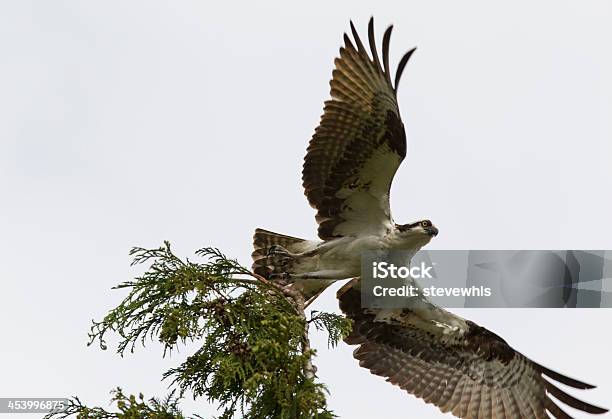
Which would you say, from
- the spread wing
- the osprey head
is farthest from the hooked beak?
the spread wing

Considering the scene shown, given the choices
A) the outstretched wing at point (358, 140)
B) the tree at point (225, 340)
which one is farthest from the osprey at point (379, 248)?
the tree at point (225, 340)

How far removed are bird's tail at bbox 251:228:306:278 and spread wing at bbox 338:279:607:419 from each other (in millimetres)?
806

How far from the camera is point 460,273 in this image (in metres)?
10.5

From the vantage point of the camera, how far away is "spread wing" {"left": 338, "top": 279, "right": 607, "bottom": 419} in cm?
1044

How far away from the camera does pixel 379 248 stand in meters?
9.89

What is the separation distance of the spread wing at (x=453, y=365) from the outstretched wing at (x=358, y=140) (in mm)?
1182

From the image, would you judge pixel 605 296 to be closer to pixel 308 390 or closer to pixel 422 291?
pixel 422 291

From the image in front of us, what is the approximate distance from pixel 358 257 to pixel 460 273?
53.2 inches

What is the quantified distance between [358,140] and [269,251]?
5.35 feet

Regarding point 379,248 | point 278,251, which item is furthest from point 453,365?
point 278,251

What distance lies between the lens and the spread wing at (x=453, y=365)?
1044 cm

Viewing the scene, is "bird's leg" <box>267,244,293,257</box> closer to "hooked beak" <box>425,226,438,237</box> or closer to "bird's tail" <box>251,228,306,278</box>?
"bird's tail" <box>251,228,306,278</box>

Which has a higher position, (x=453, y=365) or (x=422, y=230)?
(x=422, y=230)

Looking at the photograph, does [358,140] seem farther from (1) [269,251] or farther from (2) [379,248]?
(1) [269,251]
